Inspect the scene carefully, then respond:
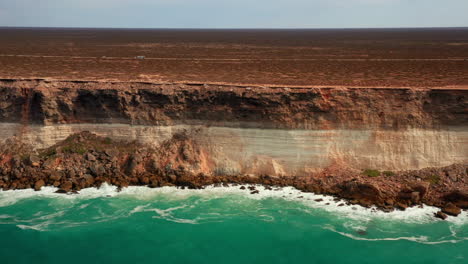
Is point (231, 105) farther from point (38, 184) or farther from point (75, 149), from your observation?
point (38, 184)

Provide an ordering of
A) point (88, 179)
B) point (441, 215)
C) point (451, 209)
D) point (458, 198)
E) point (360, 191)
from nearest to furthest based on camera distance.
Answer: point (441, 215)
point (451, 209)
point (458, 198)
point (360, 191)
point (88, 179)

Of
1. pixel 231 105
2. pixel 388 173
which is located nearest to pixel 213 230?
pixel 231 105

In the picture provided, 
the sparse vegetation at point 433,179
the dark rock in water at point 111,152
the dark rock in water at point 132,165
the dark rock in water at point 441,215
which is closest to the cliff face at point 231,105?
the dark rock in water at point 111,152

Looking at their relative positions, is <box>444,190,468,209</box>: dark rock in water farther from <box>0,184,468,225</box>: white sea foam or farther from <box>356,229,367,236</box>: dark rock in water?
<box>356,229,367,236</box>: dark rock in water

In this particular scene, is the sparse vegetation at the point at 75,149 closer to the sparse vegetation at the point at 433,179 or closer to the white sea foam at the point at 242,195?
the white sea foam at the point at 242,195

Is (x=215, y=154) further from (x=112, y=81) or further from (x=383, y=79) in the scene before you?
(x=383, y=79)

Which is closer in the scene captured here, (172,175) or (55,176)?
(172,175)

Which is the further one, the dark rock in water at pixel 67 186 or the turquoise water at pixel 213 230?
the dark rock in water at pixel 67 186
